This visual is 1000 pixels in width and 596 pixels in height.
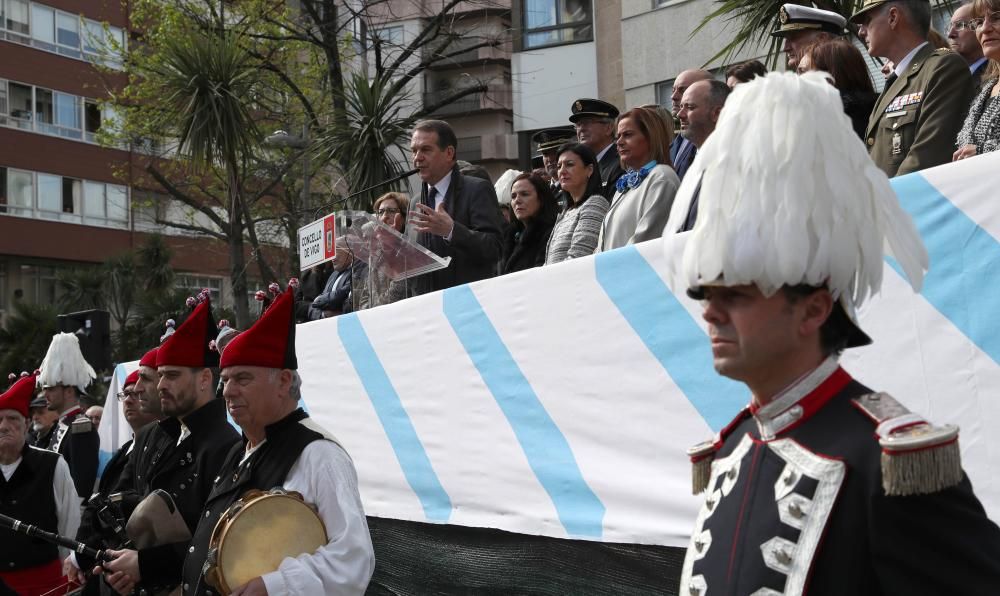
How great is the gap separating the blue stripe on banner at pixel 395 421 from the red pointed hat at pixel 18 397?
2.79 metres

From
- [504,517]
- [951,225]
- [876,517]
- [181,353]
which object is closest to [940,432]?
[876,517]

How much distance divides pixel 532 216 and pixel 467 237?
53 cm

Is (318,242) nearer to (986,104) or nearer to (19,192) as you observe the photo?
(986,104)

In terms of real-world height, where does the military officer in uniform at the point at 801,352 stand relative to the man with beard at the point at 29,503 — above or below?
above

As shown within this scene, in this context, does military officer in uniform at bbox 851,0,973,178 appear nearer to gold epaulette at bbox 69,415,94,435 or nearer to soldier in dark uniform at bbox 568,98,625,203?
soldier in dark uniform at bbox 568,98,625,203

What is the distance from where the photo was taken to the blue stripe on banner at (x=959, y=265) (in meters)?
3.83

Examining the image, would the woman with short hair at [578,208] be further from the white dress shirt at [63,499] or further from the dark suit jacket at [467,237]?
the white dress shirt at [63,499]

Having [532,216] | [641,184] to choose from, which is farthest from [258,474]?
[532,216]

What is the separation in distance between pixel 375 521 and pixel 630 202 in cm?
266

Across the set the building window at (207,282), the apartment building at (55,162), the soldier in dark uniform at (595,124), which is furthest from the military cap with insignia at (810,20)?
the building window at (207,282)

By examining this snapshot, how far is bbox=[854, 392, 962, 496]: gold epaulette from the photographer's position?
204cm

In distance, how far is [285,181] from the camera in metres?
28.1

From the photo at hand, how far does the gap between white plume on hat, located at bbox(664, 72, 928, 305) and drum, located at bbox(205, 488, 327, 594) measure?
7.91ft

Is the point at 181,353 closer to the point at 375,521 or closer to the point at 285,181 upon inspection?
the point at 375,521
